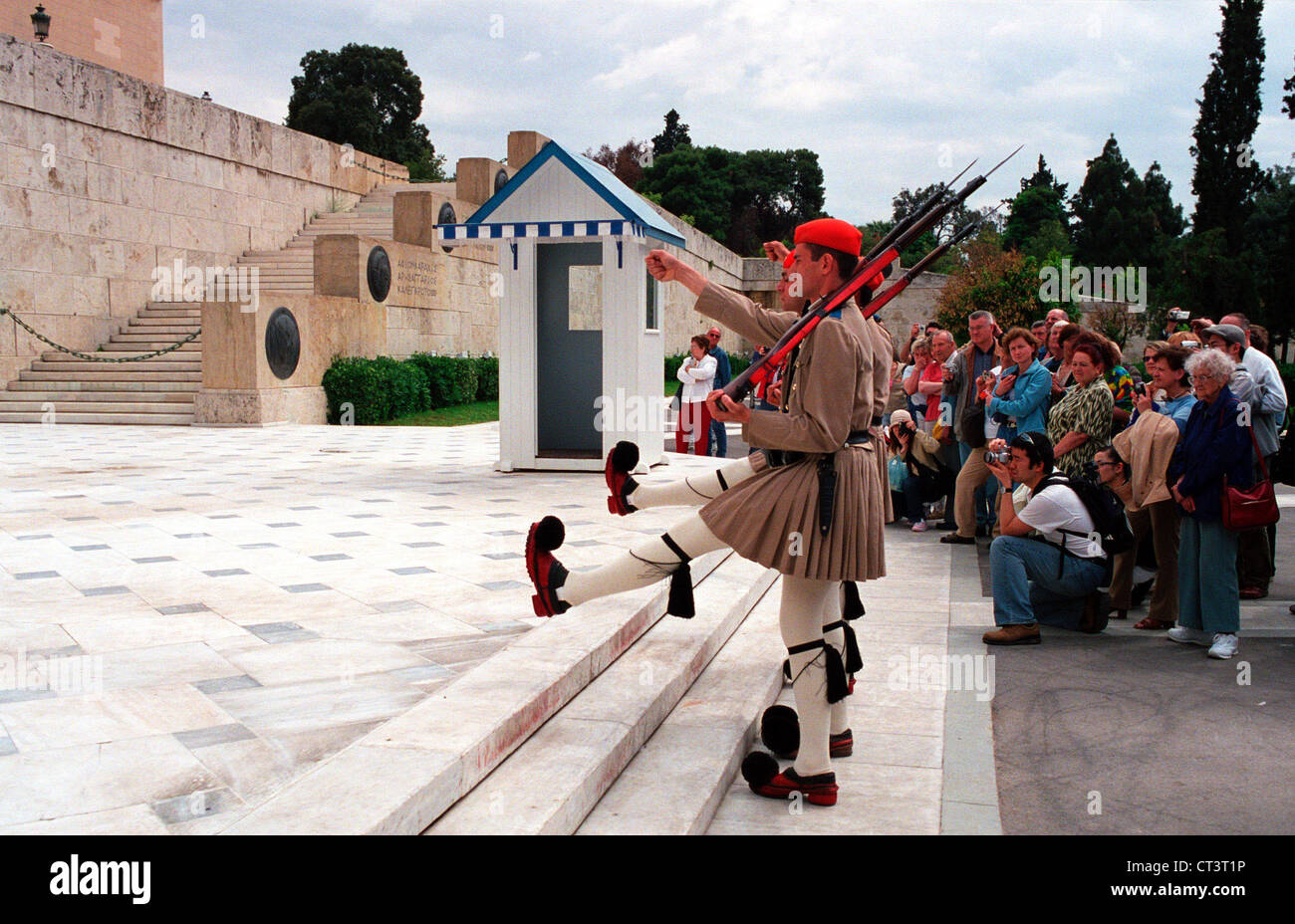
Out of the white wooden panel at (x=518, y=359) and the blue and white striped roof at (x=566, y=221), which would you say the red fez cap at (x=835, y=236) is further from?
the white wooden panel at (x=518, y=359)

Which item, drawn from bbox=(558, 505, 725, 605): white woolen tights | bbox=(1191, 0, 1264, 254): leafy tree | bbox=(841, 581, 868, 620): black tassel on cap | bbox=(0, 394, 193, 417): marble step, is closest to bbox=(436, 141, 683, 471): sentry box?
bbox=(841, 581, 868, 620): black tassel on cap

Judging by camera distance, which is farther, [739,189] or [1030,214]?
[1030,214]

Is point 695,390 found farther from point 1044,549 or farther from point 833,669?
point 833,669

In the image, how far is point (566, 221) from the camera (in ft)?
35.6

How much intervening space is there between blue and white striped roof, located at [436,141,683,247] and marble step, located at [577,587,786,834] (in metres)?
5.75

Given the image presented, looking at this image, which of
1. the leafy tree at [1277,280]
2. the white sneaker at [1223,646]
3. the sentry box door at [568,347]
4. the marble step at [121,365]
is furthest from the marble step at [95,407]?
the leafy tree at [1277,280]

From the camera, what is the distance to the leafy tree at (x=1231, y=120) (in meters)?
49.0

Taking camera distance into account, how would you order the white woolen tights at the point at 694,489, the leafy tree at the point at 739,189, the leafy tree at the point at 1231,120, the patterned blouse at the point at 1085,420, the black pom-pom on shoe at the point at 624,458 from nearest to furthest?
1. the black pom-pom on shoe at the point at 624,458
2. the white woolen tights at the point at 694,489
3. the patterned blouse at the point at 1085,420
4. the leafy tree at the point at 1231,120
5. the leafy tree at the point at 739,189

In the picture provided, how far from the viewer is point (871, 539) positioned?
3.91 m

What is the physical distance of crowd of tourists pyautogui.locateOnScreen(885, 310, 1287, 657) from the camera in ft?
20.1

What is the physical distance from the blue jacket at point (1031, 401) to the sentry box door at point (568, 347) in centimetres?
492

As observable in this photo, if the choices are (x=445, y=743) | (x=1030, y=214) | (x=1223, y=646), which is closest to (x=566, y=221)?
(x=1223, y=646)

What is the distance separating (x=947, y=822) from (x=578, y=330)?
29.9ft

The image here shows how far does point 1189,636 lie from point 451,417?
15.7 m
